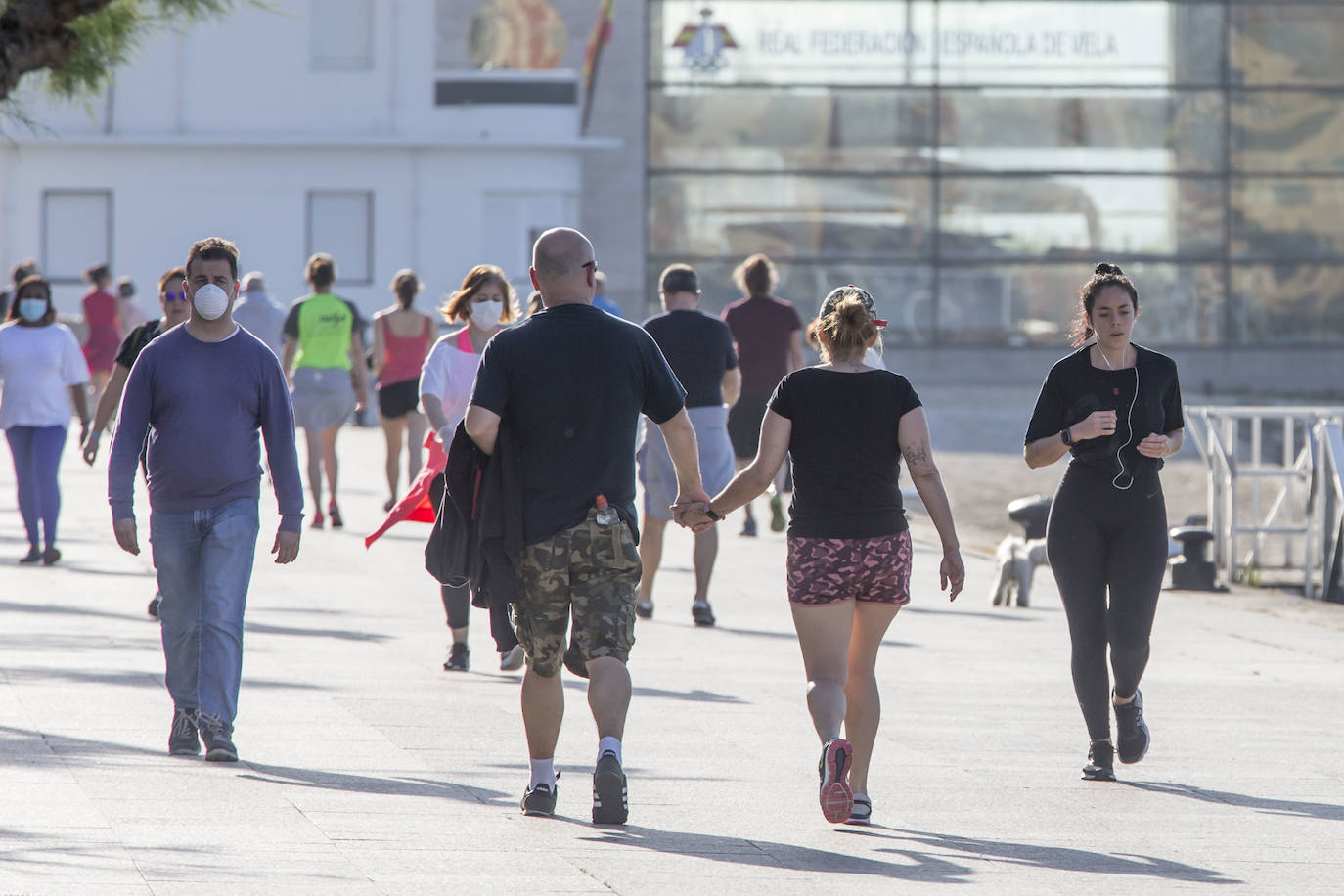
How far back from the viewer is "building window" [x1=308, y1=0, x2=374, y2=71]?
3600 centimetres

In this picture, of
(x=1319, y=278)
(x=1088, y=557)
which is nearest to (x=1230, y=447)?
(x=1088, y=557)

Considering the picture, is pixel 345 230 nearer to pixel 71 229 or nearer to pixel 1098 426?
pixel 71 229

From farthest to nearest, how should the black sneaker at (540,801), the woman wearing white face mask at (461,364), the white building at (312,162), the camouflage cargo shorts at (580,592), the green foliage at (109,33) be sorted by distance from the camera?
the white building at (312,162), the woman wearing white face mask at (461,364), the green foliage at (109,33), the black sneaker at (540,801), the camouflage cargo shorts at (580,592)

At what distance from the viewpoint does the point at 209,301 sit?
692cm

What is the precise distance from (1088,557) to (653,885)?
249 centimetres

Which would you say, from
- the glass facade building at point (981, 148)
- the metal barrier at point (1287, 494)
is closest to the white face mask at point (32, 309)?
the metal barrier at point (1287, 494)

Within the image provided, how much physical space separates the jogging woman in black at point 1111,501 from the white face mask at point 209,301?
2732mm

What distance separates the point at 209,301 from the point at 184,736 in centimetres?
144

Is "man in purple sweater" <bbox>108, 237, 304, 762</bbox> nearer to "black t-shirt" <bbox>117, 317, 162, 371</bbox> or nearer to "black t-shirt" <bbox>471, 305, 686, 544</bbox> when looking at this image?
"black t-shirt" <bbox>471, 305, 686, 544</bbox>

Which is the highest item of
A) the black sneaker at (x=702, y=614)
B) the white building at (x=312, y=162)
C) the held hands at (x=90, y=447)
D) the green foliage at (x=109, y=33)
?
the white building at (x=312, y=162)

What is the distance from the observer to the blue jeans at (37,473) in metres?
12.4

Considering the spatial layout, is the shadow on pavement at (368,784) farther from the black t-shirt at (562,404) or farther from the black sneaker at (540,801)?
the black t-shirt at (562,404)

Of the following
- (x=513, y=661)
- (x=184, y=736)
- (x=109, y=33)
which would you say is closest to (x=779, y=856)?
(x=184, y=736)

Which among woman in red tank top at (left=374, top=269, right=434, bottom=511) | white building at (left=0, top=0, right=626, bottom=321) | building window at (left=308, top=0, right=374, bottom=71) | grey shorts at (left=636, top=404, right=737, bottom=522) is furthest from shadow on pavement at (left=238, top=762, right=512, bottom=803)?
building window at (left=308, top=0, right=374, bottom=71)
